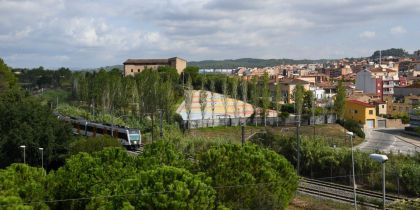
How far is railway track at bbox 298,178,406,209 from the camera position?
21406 millimetres

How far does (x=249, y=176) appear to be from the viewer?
16562 mm

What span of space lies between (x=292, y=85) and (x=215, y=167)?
58.2 m

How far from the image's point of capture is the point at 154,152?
59.7 ft

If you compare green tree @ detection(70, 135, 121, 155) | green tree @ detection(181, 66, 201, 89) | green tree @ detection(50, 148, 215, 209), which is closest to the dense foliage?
green tree @ detection(70, 135, 121, 155)

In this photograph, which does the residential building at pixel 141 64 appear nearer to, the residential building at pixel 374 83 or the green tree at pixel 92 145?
the residential building at pixel 374 83

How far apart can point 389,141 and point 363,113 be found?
32.6 ft

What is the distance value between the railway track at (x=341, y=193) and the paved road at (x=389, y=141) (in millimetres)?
13291

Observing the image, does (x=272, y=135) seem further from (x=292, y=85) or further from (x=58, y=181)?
(x=292, y=85)

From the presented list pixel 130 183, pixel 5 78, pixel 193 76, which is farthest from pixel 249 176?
pixel 193 76

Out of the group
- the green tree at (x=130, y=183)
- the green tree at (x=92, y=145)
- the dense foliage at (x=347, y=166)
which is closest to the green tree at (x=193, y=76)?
the dense foliage at (x=347, y=166)

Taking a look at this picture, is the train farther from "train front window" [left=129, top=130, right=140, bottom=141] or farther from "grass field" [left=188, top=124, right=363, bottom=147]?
"grass field" [left=188, top=124, right=363, bottom=147]

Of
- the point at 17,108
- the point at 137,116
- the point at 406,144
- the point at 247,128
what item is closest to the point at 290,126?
the point at 247,128

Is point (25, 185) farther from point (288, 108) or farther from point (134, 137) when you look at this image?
point (288, 108)

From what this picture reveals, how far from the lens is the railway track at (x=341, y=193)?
2141cm
